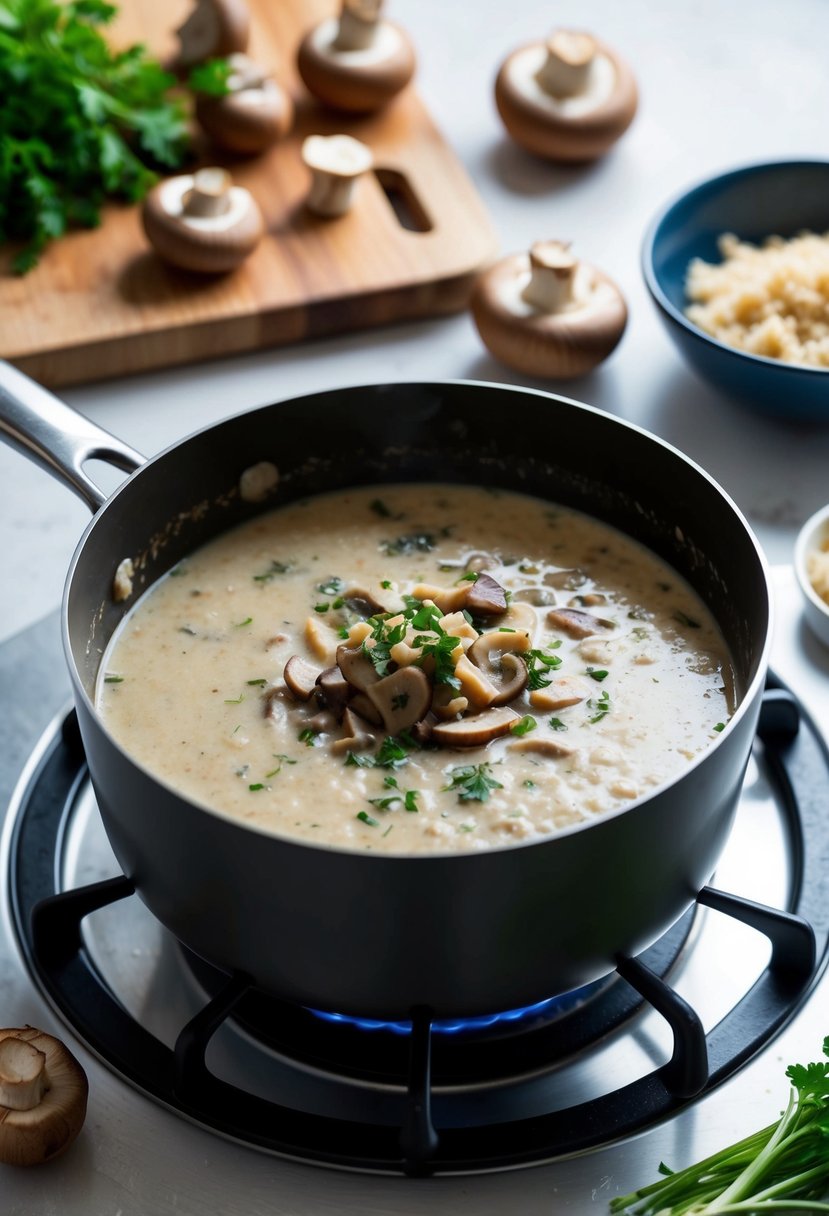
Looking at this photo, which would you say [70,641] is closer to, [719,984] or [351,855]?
[351,855]

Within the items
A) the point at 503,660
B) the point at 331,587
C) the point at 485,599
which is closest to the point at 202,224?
the point at 331,587

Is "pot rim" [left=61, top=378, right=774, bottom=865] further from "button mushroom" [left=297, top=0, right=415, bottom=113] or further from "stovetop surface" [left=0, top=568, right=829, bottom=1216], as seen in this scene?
"button mushroom" [left=297, top=0, right=415, bottom=113]

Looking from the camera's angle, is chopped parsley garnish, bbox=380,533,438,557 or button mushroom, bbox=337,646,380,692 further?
chopped parsley garnish, bbox=380,533,438,557

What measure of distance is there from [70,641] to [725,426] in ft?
4.16

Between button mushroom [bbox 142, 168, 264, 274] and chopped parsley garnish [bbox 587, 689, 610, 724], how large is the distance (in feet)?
3.62

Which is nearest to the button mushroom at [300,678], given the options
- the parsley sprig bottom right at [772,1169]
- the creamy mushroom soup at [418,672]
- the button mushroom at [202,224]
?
the creamy mushroom soup at [418,672]

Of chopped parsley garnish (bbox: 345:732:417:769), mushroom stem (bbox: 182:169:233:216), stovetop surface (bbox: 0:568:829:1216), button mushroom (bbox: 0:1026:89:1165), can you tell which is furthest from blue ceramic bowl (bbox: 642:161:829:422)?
button mushroom (bbox: 0:1026:89:1165)

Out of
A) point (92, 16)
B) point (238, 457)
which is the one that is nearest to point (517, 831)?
point (238, 457)

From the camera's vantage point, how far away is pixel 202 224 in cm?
227

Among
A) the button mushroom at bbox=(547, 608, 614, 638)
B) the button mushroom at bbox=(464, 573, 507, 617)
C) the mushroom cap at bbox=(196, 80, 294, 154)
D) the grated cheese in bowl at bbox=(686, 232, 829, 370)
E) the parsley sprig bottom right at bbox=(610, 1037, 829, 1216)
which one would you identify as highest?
the mushroom cap at bbox=(196, 80, 294, 154)

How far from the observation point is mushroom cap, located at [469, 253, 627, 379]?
2152mm

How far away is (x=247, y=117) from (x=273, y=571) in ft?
3.54

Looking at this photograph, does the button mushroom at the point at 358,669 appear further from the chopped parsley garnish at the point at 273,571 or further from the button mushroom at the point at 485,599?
the chopped parsley garnish at the point at 273,571

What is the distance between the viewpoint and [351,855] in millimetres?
1070
